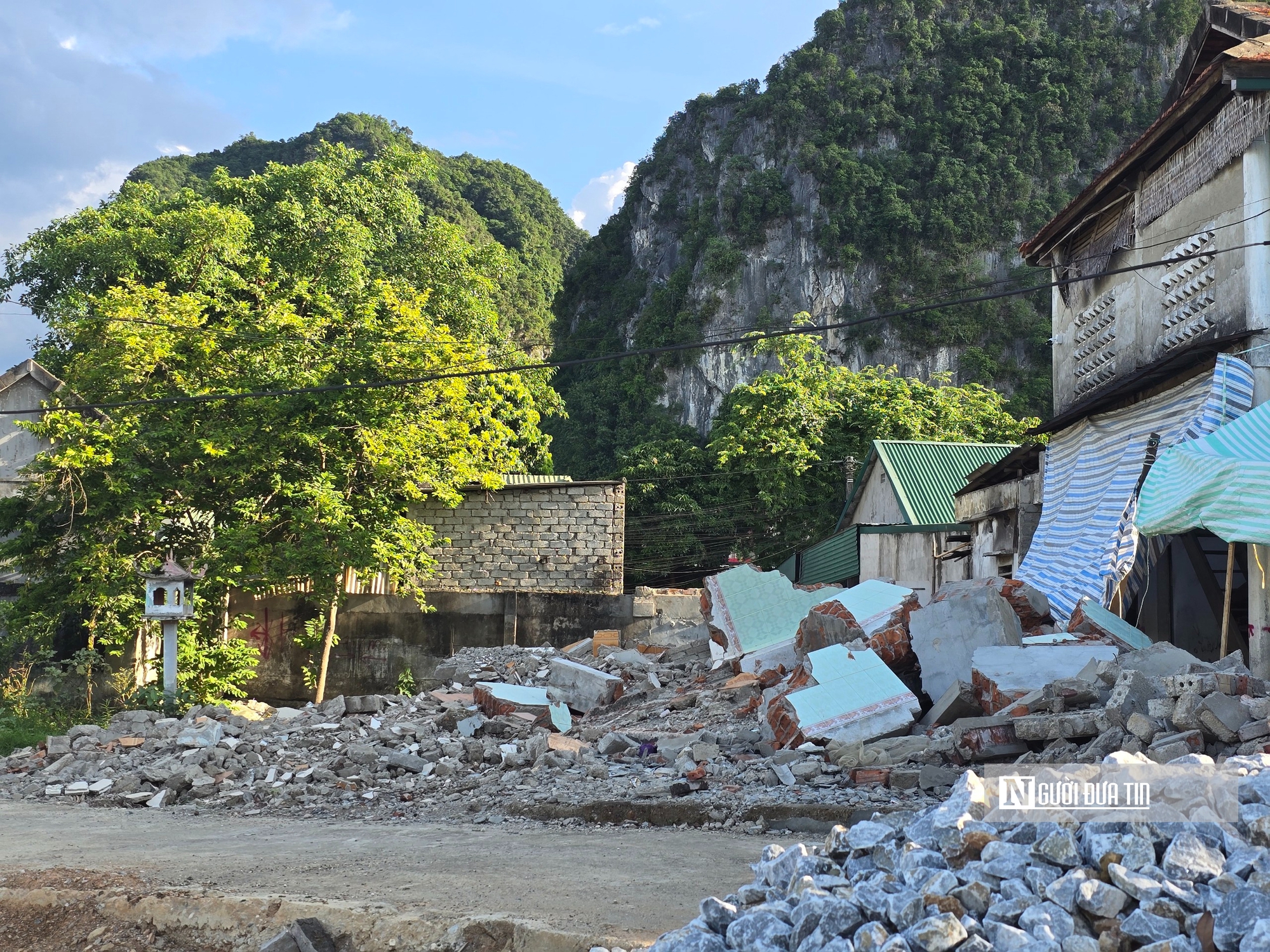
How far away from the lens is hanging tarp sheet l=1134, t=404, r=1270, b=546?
6949 mm

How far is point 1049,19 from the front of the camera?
6169 centimetres

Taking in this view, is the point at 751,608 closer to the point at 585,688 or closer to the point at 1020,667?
the point at 585,688

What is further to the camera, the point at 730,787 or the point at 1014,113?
the point at 1014,113

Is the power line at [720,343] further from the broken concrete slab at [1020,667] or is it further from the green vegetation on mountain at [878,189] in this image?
the green vegetation on mountain at [878,189]

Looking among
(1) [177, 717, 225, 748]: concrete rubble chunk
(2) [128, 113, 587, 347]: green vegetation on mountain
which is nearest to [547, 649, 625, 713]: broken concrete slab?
(1) [177, 717, 225, 748]: concrete rubble chunk

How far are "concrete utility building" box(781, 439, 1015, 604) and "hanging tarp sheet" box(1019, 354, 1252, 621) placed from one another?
5.68 meters

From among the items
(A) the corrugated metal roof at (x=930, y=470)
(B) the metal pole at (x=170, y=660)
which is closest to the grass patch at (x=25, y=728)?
(B) the metal pole at (x=170, y=660)

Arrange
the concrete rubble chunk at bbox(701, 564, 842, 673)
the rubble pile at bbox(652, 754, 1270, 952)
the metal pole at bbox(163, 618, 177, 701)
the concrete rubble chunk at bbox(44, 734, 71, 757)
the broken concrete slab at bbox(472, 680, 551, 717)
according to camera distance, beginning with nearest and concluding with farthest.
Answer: the rubble pile at bbox(652, 754, 1270, 952), the broken concrete slab at bbox(472, 680, 551, 717), the concrete rubble chunk at bbox(44, 734, 71, 757), the concrete rubble chunk at bbox(701, 564, 842, 673), the metal pole at bbox(163, 618, 177, 701)

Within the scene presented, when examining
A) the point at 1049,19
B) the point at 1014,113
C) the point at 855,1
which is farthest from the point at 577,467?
the point at 1049,19

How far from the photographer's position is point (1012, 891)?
3424 mm

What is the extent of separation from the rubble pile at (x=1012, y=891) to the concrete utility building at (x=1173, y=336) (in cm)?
571

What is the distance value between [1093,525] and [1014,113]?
5234 cm

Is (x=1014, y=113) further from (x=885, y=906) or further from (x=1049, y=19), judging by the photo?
(x=885, y=906)

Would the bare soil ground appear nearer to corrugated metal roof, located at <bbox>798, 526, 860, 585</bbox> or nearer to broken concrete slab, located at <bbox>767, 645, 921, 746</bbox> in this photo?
broken concrete slab, located at <bbox>767, 645, 921, 746</bbox>
